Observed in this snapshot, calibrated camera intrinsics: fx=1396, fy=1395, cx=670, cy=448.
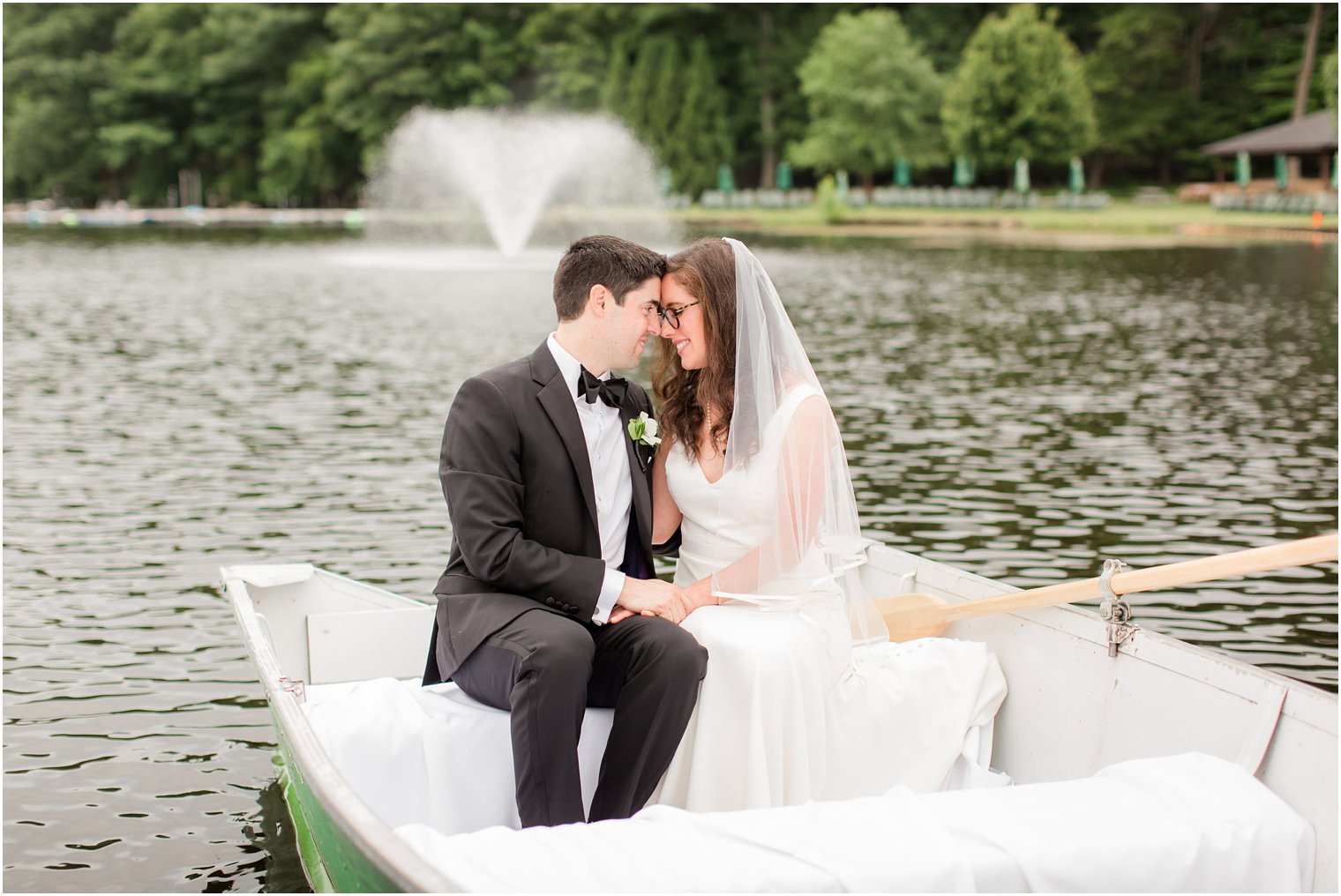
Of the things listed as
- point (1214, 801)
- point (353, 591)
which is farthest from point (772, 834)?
point (353, 591)

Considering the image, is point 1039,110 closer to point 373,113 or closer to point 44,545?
point 373,113

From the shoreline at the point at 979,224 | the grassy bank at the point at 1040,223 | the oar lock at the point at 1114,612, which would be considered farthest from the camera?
the grassy bank at the point at 1040,223

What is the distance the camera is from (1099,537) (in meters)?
8.97

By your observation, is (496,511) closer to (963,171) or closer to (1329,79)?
(1329,79)

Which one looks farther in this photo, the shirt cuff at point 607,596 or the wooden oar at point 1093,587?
the shirt cuff at point 607,596

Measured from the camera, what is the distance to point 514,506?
389 cm

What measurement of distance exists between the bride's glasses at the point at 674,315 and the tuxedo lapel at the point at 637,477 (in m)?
0.26

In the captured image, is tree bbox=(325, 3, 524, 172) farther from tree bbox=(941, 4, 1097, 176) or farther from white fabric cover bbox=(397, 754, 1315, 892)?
white fabric cover bbox=(397, 754, 1315, 892)

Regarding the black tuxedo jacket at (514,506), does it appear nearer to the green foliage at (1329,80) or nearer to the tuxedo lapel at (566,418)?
the tuxedo lapel at (566,418)

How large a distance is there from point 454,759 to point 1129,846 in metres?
1.80

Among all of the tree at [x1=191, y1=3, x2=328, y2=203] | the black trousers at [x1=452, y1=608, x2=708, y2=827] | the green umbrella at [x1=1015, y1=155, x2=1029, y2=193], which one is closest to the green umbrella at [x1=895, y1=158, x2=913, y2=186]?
the green umbrella at [x1=1015, y1=155, x2=1029, y2=193]

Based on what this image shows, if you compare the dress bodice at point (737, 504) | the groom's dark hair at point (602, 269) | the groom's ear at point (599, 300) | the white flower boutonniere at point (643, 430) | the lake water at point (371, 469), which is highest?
the groom's dark hair at point (602, 269)

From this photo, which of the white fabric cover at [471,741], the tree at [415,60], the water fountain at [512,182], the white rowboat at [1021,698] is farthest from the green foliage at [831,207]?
the white fabric cover at [471,741]

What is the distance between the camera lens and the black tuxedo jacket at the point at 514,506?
384 cm
